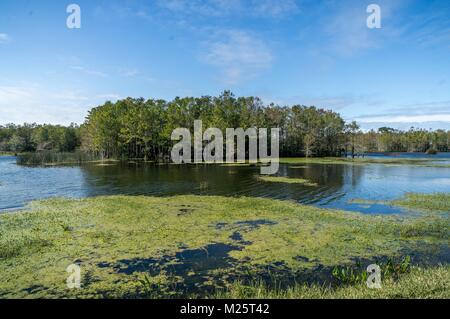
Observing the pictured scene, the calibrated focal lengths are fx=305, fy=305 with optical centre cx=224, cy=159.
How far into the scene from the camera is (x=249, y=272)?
12.3 metres

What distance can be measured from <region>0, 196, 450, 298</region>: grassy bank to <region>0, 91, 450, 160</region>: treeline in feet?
225

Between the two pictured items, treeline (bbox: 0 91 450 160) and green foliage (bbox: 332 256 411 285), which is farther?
treeline (bbox: 0 91 450 160)

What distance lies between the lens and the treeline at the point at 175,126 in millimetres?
94562

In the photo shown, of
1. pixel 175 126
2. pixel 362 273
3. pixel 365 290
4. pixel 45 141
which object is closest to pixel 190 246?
pixel 362 273

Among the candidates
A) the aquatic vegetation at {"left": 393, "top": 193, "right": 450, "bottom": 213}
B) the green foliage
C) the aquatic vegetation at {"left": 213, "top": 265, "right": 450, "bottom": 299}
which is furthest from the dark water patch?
the aquatic vegetation at {"left": 393, "top": 193, "right": 450, "bottom": 213}

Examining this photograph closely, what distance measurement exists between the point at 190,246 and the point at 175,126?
258 ft

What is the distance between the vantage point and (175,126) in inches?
3615

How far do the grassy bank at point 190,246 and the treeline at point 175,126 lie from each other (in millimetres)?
68542

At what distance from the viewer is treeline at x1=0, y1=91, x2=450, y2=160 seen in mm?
94562

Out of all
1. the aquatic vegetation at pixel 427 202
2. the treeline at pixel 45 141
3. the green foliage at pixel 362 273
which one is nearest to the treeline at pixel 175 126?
the treeline at pixel 45 141

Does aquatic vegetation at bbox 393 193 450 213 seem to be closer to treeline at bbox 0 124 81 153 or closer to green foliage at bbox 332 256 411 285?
green foliage at bbox 332 256 411 285
